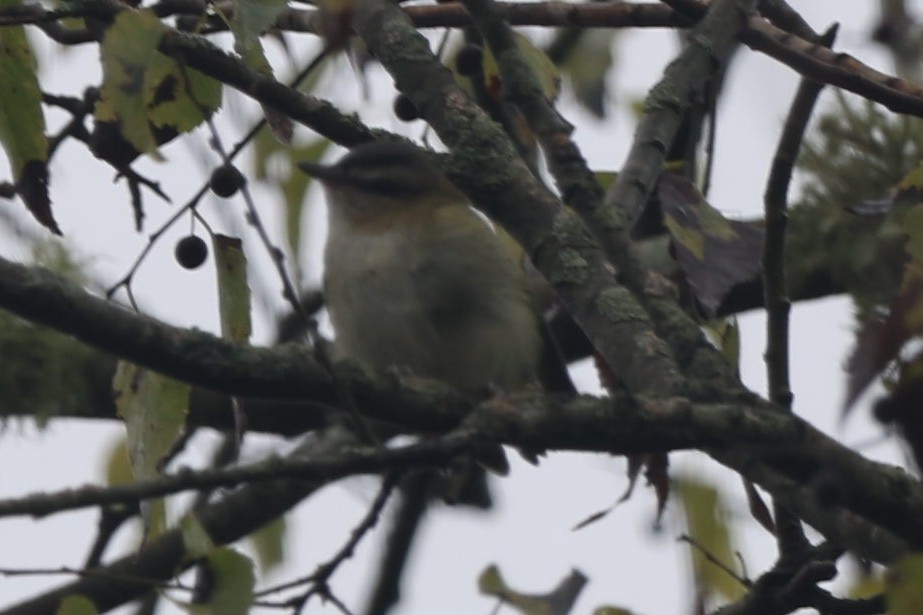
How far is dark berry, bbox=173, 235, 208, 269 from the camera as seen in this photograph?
3018 millimetres

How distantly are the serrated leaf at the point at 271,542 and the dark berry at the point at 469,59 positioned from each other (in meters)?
2.01

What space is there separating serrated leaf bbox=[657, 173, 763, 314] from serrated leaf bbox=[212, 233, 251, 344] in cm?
67

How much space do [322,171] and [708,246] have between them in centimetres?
243

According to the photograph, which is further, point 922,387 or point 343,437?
point 343,437

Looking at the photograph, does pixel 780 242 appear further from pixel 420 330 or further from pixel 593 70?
pixel 593 70

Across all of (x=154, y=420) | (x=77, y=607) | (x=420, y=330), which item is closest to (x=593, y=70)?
(x=420, y=330)

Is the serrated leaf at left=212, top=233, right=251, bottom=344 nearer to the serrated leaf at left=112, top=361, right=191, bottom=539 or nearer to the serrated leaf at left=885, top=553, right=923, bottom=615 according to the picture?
the serrated leaf at left=112, top=361, right=191, bottom=539

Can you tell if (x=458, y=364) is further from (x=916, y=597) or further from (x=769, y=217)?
(x=916, y=597)

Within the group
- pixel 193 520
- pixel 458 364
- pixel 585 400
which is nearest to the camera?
pixel 585 400


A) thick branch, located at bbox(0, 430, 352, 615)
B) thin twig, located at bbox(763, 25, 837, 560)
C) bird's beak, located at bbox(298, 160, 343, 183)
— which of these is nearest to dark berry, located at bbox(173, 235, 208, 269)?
thin twig, located at bbox(763, 25, 837, 560)

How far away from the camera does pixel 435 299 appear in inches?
177

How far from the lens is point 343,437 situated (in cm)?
532

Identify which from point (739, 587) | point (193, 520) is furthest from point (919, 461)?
point (739, 587)

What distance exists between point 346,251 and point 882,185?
6.22ft
